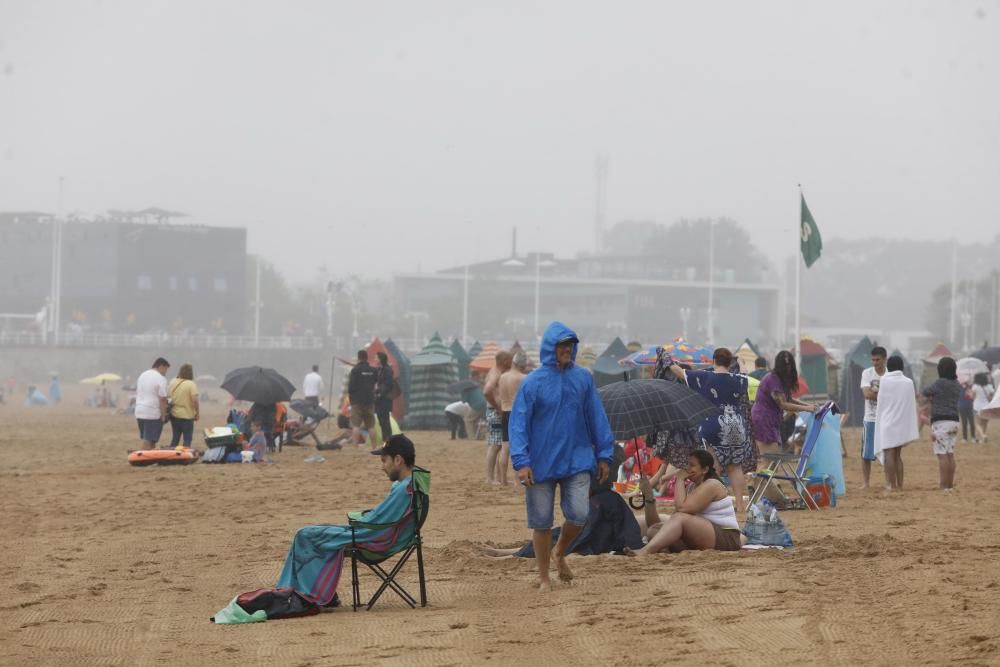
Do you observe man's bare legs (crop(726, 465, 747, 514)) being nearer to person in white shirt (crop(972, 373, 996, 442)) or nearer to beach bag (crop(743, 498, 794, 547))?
beach bag (crop(743, 498, 794, 547))

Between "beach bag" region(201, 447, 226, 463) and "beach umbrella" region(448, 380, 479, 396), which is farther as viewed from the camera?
"beach umbrella" region(448, 380, 479, 396)

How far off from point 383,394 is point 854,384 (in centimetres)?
1411

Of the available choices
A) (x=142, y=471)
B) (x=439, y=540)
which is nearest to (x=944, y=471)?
(x=439, y=540)

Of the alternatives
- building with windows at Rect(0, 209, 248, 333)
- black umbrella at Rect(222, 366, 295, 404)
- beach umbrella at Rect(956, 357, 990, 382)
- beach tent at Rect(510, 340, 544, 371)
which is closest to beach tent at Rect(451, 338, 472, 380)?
beach tent at Rect(510, 340, 544, 371)

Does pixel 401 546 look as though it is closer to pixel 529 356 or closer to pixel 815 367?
pixel 529 356

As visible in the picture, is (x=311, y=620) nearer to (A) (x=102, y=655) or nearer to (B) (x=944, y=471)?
(A) (x=102, y=655)

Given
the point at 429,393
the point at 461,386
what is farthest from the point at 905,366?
the point at 429,393

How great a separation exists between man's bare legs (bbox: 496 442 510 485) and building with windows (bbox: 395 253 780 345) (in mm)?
102711

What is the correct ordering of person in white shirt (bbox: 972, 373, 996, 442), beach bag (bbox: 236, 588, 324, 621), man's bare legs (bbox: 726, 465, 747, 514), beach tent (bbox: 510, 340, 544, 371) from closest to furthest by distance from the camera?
1. beach bag (bbox: 236, 588, 324, 621)
2. man's bare legs (bbox: 726, 465, 747, 514)
3. beach tent (bbox: 510, 340, 544, 371)
4. person in white shirt (bbox: 972, 373, 996, 442)

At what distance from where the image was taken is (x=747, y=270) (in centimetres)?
15100

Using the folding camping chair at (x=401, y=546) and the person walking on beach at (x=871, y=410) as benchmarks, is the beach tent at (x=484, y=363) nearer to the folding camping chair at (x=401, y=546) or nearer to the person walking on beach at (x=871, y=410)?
the person walking on beach at (x=871, y=410)

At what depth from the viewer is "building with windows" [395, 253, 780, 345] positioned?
122625mm

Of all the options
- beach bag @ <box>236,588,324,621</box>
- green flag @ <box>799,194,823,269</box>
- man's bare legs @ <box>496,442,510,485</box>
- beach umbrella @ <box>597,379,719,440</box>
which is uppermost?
green flag @ <box>799,194,823,269</box>

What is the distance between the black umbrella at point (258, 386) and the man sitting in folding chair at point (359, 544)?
12.4 m
